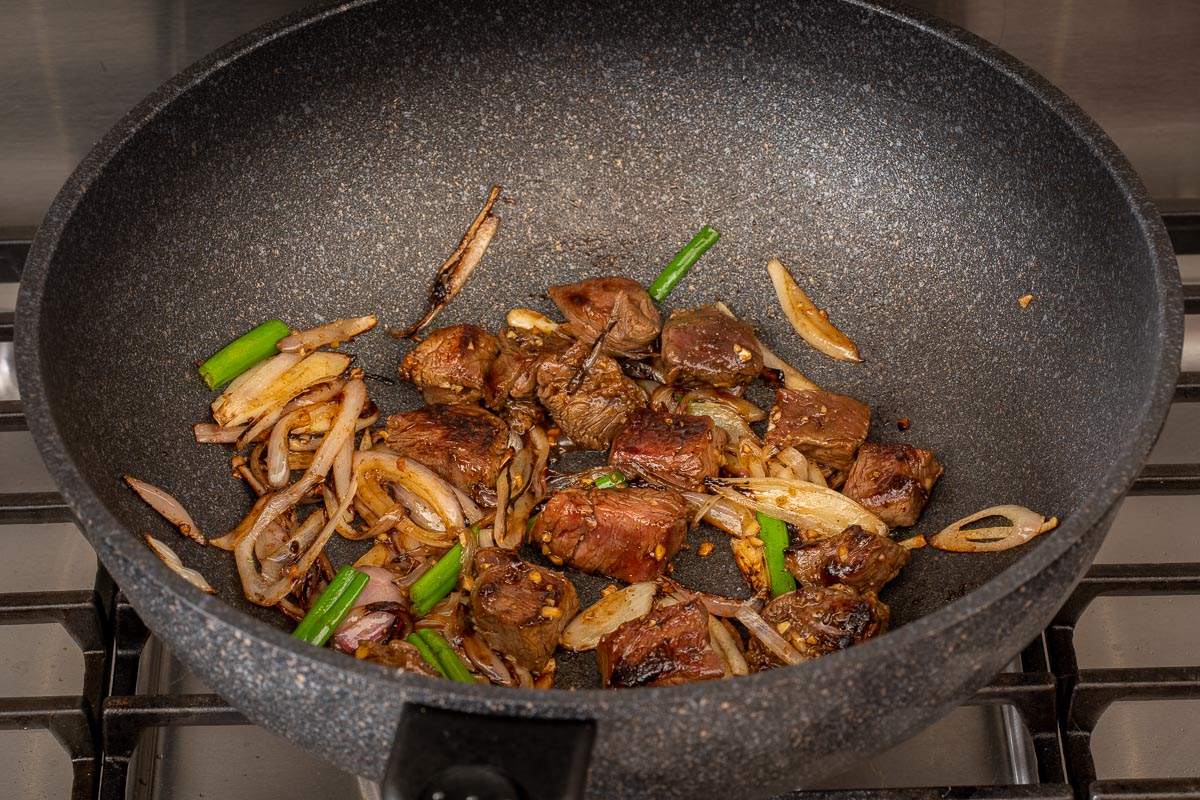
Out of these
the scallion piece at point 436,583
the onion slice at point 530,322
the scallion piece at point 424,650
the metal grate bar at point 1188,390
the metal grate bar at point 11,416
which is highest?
the onion slice at point 530,322

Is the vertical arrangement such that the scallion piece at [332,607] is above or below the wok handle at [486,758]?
above

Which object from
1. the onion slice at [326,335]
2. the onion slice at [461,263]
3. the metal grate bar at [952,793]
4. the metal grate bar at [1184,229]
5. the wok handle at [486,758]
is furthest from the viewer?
the metal grate bar at [1184,229]

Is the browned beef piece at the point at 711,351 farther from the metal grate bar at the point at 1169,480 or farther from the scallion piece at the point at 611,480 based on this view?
the metal grate bar at the point at 1169,480

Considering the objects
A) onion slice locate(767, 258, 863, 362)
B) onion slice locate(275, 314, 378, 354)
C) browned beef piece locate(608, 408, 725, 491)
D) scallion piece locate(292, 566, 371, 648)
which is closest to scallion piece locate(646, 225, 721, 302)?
onion slice locate(767, 258, 863, 362)

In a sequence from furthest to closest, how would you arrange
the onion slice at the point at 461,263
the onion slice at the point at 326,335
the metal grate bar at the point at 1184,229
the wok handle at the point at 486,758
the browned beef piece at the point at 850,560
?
the metal grate bar at the point at 1184,229 < the onion slice at the point at 461,263 < the onion slice at the point at 326,335 < the browned beef piece at the point at 850,560 < the wok handle at the point at 486,758

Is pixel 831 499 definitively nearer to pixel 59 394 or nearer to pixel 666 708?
pixel 666 708

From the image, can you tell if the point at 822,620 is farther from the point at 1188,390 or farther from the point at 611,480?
the point at 1188,390

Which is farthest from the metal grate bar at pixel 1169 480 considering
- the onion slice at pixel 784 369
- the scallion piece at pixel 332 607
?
the scallion piece at pixel 332 607
